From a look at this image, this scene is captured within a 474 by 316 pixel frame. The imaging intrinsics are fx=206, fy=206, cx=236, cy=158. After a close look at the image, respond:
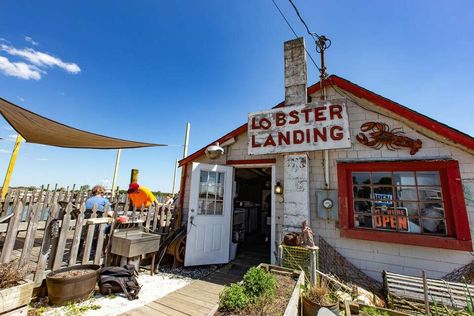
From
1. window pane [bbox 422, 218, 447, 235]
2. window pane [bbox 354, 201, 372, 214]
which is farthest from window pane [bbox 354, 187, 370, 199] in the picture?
window pane [bbox 422, 218, 447, 235]

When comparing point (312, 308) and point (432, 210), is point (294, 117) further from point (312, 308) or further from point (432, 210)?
point (312, 308)

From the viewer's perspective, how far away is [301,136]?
4578mm

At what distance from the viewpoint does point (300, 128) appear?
4633mm

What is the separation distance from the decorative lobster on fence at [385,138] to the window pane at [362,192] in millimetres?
880

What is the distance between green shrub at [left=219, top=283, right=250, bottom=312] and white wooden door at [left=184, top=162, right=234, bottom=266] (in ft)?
9.15

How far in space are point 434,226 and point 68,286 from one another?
5.99 metres

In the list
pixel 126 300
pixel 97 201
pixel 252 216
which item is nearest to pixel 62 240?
pixel 126 300

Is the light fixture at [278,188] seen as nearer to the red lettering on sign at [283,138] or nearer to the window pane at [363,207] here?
the red lettering on sign at [283,138]

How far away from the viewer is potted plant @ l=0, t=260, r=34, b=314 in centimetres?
229

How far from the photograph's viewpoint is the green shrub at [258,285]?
7.78 ft

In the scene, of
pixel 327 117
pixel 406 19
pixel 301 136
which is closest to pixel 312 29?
pixel 406 19

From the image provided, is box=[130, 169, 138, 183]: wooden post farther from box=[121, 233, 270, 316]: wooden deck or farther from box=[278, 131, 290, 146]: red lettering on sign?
box=[278, 131, 290, 146]: red lettering on sign

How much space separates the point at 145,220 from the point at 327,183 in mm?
4201

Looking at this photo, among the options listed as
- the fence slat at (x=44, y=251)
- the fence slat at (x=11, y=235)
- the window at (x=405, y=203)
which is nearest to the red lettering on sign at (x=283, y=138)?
the window at (x=405, y=203)
